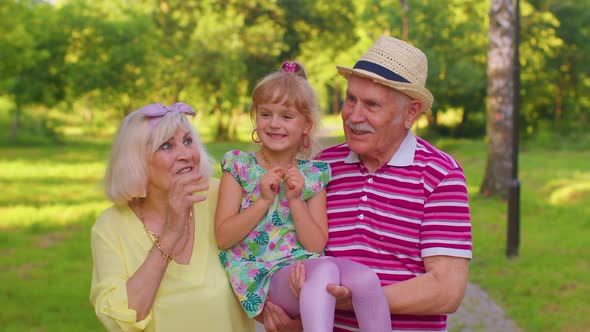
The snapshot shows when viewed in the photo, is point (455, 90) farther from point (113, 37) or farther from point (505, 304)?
point (505, 304)

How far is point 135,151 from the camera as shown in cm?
343

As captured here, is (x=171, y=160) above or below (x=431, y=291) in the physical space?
above

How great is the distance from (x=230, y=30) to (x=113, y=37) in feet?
20.0

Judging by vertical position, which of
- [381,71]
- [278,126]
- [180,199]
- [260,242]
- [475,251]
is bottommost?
[475,251]

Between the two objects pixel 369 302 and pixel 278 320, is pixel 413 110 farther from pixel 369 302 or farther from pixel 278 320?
pixel 278 320

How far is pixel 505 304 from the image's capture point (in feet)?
29.2

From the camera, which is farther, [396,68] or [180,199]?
[396,68]

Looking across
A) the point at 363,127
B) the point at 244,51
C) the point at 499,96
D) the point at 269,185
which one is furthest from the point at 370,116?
the point at 244,51

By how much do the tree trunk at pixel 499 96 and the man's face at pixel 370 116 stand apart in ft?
38.6

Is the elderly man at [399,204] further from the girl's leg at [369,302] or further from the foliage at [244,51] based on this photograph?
the foliage at [244,51]

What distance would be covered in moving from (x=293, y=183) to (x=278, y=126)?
0.30 meters

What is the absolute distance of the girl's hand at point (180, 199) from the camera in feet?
11.0

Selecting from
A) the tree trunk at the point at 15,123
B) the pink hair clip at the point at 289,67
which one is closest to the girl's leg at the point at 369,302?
the pink hair clip at the point at 289,67

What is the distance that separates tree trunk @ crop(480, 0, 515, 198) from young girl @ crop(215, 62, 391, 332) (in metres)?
11.7
